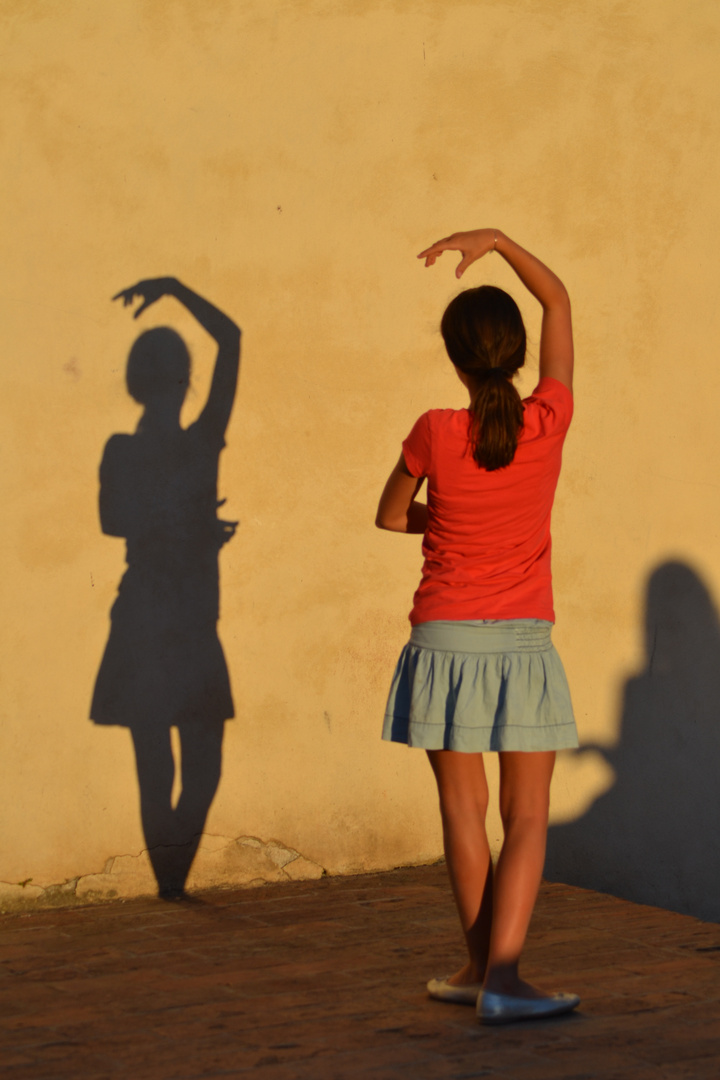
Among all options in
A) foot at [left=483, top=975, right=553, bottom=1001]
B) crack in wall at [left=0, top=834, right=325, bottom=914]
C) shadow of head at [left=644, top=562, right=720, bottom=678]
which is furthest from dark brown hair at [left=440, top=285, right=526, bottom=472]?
crack in wall at [left=0, top=834, right=325, bottom=914]

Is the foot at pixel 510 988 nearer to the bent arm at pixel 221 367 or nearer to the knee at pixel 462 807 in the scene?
the knee at pixel 462 807

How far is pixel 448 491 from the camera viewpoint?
2.63m

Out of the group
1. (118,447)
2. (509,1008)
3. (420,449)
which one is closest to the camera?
(509,1008)

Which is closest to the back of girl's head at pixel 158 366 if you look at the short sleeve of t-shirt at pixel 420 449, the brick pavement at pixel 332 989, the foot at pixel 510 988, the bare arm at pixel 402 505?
the bare arm at pixel 402 505

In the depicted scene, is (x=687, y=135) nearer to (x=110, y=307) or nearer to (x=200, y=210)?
(x=200, y=210)

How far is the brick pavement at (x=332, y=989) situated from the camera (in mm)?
2350

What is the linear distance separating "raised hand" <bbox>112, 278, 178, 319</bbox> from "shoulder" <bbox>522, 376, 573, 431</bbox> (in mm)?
1898

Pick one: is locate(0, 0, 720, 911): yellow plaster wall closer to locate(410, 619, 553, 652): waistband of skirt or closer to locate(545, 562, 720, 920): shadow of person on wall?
locate(545, 562, 720, 920): shadow of person on wall

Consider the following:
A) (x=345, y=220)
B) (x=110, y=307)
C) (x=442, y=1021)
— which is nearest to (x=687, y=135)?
(x=345, y=220)

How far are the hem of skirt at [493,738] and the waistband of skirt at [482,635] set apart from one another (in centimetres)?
18

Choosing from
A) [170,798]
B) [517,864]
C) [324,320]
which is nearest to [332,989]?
[517,864]

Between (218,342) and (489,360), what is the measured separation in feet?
5.95

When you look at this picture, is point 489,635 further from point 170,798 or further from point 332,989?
point 170,798

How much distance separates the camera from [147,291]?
4105 millimetres
